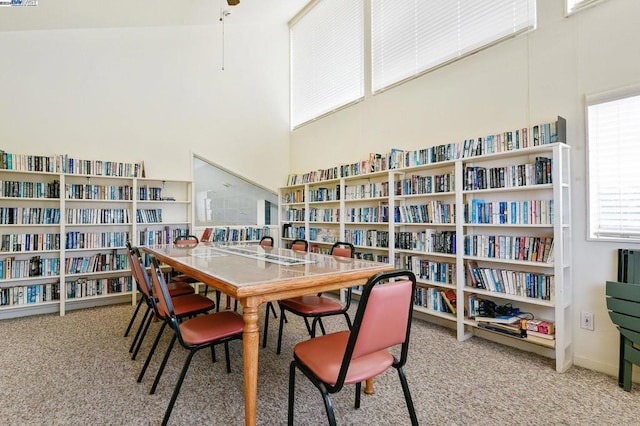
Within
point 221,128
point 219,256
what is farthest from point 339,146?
point 219,256

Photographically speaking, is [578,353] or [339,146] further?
[339,146]

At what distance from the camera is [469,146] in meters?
3.05

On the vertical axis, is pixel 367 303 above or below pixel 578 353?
above

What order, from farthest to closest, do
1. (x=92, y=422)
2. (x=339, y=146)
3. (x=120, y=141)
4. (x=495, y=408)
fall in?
(x=339, y=146) → (x=120, y=141) → (x=495, y=408) → (x=92, y=422)

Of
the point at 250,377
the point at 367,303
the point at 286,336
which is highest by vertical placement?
the point at 367,303

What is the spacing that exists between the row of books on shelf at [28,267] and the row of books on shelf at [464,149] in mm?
3714

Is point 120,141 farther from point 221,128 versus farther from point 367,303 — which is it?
point 367,303

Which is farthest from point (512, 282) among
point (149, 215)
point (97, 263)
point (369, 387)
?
point (97, 263)

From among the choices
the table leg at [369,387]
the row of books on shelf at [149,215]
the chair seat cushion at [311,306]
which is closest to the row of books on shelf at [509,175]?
the chair seat cushion at [311,306]

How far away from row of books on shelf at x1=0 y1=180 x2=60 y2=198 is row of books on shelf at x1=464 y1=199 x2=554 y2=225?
184 inches

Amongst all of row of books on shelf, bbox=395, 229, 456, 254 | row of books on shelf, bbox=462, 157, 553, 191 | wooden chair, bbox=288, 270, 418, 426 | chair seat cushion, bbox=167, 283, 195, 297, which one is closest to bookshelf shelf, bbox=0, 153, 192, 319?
chair seat cushion, bbox=167, 283, 195, 297

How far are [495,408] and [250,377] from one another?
146 centimetres

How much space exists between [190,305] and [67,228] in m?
2.80

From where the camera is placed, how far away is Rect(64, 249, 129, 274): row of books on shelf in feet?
12.9
